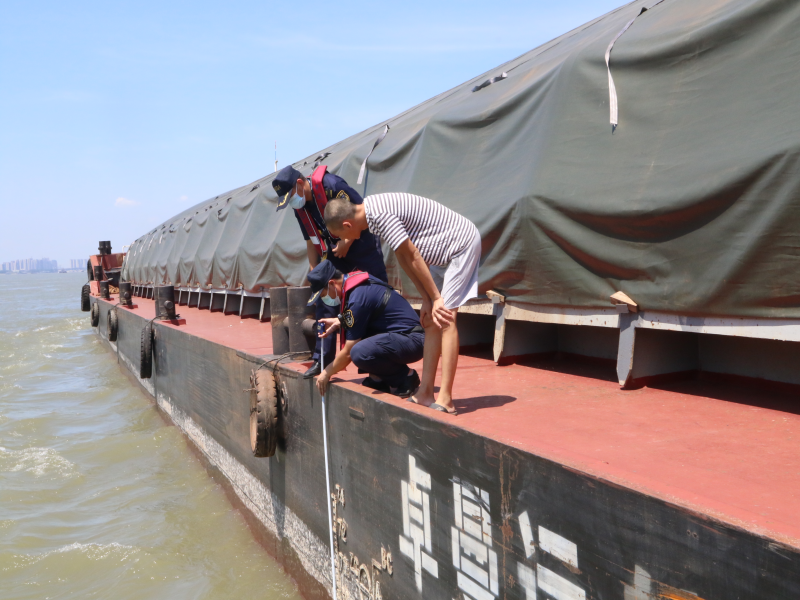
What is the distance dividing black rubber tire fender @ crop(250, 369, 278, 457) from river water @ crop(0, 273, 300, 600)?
45.8 inches

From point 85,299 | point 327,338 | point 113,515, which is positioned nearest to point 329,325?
point 327,338

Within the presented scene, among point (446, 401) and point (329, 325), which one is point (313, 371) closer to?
point (329, 325)

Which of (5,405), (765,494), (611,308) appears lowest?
(5,405)

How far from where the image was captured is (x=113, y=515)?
23.9 feet

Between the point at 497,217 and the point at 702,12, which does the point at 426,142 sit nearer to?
the point at 497,217

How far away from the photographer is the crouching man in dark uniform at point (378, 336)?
4016mm

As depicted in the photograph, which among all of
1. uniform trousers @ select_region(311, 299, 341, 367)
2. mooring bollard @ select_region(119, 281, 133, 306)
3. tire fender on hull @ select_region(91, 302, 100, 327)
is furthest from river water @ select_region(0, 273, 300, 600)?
tire fender on hull @ select_region(91, 302, 100, 327)

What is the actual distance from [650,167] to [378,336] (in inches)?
75.6

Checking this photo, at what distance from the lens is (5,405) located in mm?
12930

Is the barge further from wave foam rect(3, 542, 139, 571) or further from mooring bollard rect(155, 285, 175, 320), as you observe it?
mooring bollard rect(155, 285, 175, 320)

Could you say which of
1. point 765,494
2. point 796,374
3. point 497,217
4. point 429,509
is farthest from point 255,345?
point 765,494

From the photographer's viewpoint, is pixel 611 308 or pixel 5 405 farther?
pixel 5 405

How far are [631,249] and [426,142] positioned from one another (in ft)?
10.00

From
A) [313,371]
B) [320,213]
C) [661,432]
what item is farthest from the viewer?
[320,213]
